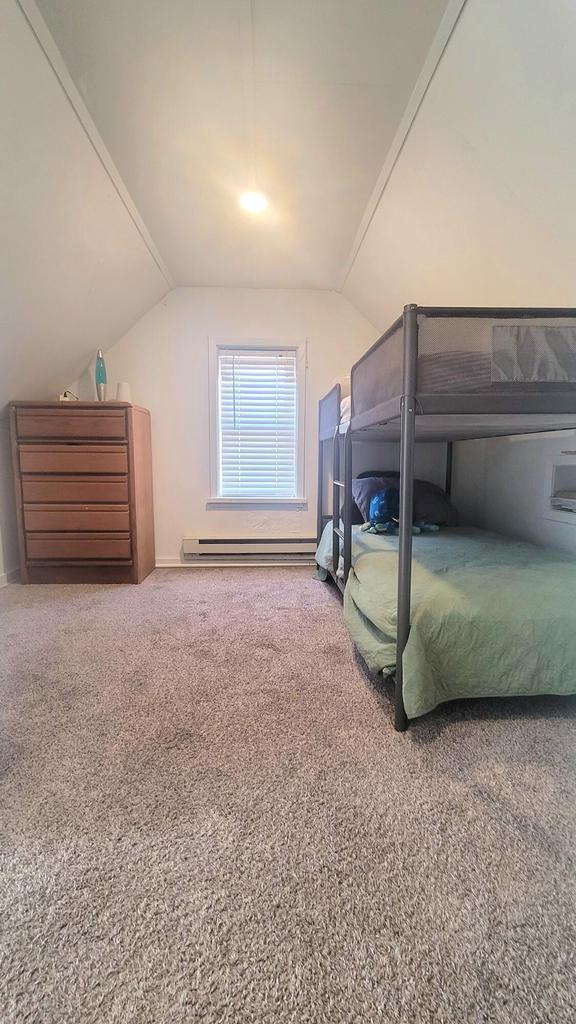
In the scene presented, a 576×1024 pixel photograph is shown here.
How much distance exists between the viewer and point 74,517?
2752 millimetres

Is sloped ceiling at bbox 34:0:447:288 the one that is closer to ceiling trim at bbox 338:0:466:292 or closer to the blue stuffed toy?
ceiling trim at bbox 338:0:466:292

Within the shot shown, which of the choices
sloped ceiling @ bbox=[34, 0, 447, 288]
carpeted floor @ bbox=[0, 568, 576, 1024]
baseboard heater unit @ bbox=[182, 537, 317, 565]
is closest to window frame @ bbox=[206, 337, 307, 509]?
baseboard heater unit @ bbox=[182, 537, 317, 565]

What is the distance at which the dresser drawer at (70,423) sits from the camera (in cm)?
266

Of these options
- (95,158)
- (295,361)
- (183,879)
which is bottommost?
(183,879)

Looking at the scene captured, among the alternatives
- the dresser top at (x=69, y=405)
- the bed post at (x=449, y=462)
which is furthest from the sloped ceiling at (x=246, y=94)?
the bed post at (x=449, y=462)

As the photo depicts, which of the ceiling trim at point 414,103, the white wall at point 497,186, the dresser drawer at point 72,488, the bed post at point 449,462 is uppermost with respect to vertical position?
the ceiling trim at point 414,103

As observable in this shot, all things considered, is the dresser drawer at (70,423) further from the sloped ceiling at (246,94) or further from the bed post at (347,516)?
the bed post at (347,516)

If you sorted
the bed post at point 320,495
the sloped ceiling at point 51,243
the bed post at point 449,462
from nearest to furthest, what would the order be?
the sloped ceiling at point 51,243, the bed post at point 320,495, the bed post at point 449,462

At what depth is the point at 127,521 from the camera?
2.79m

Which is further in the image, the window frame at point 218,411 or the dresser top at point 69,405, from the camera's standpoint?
the window frame at point 218,411

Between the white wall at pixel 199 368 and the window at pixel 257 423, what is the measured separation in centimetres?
10

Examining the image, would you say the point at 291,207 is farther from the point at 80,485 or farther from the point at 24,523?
the point at 24,523

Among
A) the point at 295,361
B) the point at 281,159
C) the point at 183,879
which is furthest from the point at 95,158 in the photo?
the point at 183,879

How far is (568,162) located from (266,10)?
107cm
